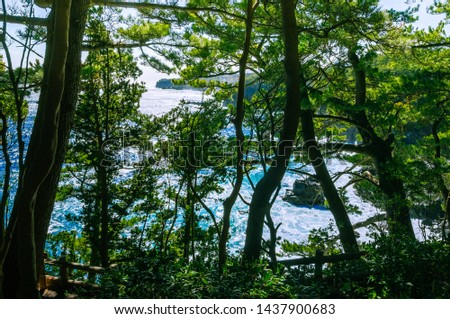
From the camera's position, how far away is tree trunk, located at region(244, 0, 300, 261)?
4.40 metres

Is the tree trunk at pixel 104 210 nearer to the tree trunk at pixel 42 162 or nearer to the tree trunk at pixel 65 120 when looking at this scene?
the tree trunk at pixel 65 120

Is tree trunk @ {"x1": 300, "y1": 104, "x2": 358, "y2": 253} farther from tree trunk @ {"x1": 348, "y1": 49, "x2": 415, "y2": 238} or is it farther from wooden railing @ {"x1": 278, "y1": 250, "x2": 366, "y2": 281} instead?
wooden railing @ {"x1": 278, "y1": 250, "x2": 366, "y2": 281}

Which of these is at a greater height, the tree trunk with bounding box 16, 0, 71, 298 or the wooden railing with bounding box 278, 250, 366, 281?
the tree trunk with bounding box 16, 0, 71, 298

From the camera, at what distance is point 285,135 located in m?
4.55

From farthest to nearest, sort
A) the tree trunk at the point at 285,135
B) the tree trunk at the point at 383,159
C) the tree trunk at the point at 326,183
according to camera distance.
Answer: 1. the tree trunk at the point at 326,183
2. the tree trunk at the point at 383,159
3. the tree trunk at the point at 285,135

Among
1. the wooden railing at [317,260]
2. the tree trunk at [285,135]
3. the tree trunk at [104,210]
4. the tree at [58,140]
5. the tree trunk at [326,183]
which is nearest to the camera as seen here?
the tree at [58,140]

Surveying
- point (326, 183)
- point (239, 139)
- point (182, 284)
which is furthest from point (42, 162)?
point (326, 183)

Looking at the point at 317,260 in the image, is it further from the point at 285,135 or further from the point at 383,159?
the point at 383,159

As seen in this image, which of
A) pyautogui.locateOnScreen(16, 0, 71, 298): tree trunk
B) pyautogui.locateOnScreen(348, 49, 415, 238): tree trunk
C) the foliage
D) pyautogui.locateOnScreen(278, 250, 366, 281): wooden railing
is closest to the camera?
pyautogui.locateOnScreen(16, 0, 71, 298): tree trunk

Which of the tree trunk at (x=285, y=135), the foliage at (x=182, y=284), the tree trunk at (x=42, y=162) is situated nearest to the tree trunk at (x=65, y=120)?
the foliage at (x=182, y=284)

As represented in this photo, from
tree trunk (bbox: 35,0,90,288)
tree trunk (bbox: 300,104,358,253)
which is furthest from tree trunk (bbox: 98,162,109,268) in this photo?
tree trunk (bbox: 300,104,358,253)

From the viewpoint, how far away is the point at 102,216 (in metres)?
6.59

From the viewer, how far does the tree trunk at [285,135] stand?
A: 440 cm
